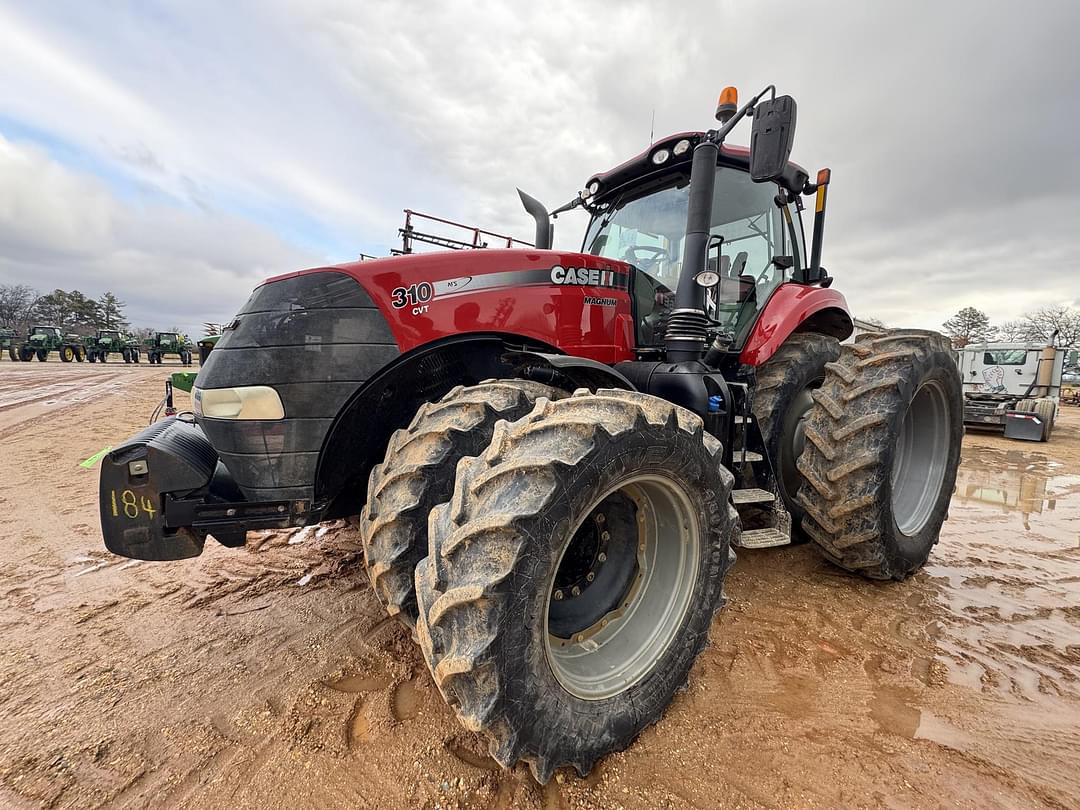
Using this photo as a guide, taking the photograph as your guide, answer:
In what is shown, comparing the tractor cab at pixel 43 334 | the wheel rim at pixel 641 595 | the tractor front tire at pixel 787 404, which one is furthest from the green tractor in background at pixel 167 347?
the wheel rim at pixel 641 595

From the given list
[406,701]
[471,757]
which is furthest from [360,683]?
[471,757]

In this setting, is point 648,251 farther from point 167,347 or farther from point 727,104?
point 167,347

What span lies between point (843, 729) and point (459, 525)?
5.94 ft

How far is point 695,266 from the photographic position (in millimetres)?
2656

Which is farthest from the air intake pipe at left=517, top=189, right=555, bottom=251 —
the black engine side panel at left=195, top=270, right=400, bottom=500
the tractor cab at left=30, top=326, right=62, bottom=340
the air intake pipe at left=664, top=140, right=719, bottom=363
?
the tractor cab at left=30, top=326, right=62, bottom=340

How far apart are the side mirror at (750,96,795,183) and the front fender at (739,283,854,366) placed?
3.93 ft

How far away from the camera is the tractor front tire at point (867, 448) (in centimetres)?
275

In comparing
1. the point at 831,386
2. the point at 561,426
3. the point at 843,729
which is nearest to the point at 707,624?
the point at 843,729

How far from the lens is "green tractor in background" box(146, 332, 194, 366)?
97.9ft

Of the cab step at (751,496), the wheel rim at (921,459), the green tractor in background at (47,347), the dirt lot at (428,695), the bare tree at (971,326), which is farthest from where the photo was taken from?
the bare tree at (971,326)

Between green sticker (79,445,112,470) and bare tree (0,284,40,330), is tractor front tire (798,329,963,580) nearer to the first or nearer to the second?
green sticker (79,445,112,470)

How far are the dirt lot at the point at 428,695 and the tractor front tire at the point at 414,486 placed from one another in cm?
59

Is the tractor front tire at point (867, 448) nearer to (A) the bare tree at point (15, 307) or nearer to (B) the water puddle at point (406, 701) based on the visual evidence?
(B) the water puddle at point (406, 701)

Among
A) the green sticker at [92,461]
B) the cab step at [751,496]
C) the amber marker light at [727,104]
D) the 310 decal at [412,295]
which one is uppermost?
the amber marker light at [727,104]
